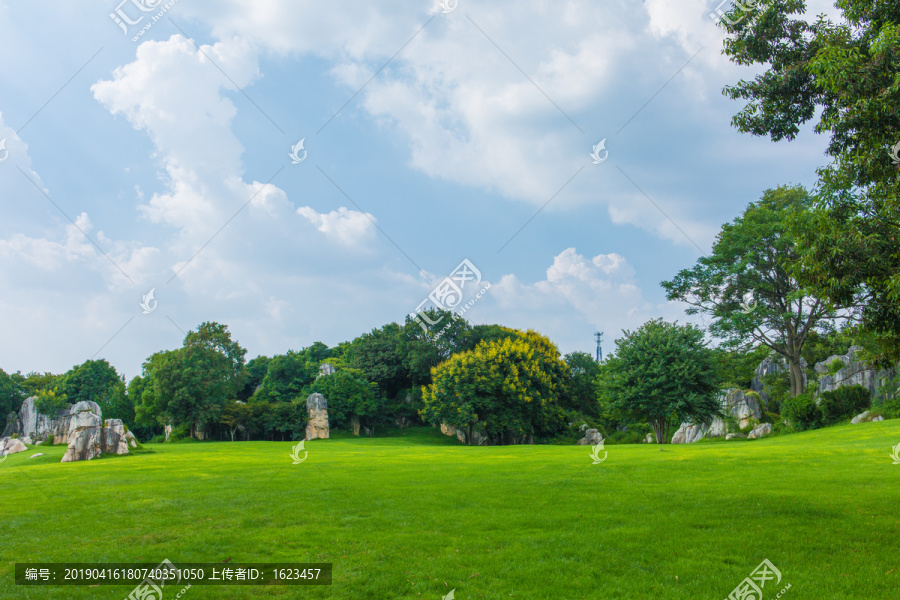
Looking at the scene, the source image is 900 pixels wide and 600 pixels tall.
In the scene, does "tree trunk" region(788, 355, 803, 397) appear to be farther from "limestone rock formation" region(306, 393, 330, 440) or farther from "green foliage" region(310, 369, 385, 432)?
"limestone rock formation" region(306, 393, 330, 440)

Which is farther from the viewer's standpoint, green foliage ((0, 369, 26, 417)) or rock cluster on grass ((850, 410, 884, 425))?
green foliage ((0, 369, 26, 417))

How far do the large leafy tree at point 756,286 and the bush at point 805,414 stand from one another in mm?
4628

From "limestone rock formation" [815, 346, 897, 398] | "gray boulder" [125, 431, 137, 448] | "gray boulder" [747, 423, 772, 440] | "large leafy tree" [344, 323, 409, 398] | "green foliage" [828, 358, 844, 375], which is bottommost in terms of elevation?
"gray boulder" [747, 423, 772, 440]

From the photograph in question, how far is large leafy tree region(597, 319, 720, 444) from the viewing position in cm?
3500

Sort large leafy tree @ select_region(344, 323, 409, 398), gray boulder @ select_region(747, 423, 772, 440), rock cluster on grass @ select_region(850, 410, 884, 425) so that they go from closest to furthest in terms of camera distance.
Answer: rock cluster on grass @ select_region(850, 410, 884, 425) < gray boulder @ select_region(747, 423, 772, 440) < large leafy tree @ select_region(344, 323, 409, 398)

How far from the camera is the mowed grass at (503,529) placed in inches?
283

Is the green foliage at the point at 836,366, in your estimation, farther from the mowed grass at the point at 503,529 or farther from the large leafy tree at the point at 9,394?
the large leafy tree at the point at 9,394

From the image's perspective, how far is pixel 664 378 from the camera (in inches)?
1375

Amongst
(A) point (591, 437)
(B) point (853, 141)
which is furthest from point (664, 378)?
(B) point (853, 141)

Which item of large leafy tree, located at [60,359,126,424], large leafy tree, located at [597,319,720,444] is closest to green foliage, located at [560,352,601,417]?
large leafy tree, located at [597,319,720,444]

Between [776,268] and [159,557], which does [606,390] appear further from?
[159,557]

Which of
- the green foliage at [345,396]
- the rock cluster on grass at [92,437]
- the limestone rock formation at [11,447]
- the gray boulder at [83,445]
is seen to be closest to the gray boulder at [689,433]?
the green foliage at [345,396]

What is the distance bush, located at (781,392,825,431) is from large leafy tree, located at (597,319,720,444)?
5.80m

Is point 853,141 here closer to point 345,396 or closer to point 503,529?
point 503,529
